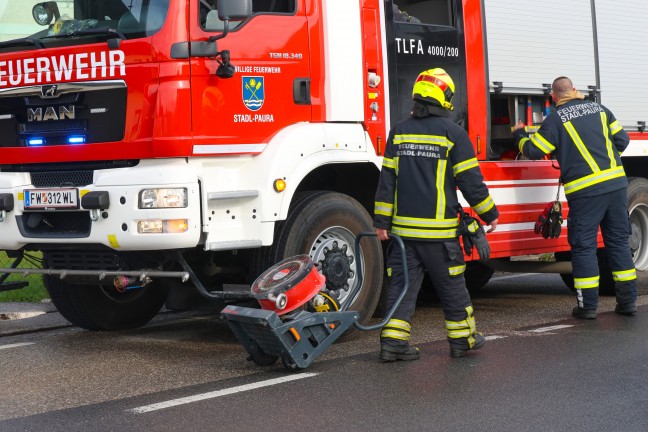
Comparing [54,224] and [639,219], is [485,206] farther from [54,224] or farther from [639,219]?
[639,219]

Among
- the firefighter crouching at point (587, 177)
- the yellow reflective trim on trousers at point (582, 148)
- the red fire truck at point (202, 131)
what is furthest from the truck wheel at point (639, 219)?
the red fire truck at point (202, 131)

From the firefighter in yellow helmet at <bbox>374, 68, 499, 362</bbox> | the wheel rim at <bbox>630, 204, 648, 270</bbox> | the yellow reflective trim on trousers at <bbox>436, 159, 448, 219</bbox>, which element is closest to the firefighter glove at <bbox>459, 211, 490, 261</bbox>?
the firefighter in yellow helmet at <bbox>374, 68, 499, 362</bbox>

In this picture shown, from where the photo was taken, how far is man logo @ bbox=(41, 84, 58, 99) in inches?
281

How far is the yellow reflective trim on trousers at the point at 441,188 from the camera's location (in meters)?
6.85

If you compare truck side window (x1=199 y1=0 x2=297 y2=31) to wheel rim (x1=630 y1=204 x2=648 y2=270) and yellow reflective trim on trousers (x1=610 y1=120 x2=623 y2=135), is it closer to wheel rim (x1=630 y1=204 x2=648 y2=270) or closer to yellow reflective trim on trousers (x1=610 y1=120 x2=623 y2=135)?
yellow reflective trim on trousers (x1=610 y1=120 x2=623 y2=135)

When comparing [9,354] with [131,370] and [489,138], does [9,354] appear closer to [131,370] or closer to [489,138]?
[131,370]

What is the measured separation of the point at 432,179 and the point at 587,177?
2212 millimetres

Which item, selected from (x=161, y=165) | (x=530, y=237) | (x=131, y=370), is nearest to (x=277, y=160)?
(x=161, y=165)

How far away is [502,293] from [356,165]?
3247 mm

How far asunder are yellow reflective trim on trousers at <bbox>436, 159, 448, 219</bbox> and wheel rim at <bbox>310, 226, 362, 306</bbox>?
31.7 inches

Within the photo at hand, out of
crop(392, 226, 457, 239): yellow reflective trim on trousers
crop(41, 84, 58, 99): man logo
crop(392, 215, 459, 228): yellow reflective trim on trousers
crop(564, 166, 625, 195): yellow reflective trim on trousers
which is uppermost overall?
crop(41, 84, 58, 99): man logo

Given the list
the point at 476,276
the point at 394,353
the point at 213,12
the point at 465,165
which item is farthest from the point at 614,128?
the point at 213,12

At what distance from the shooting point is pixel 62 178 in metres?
7.18

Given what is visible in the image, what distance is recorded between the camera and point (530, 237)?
29.7ft
